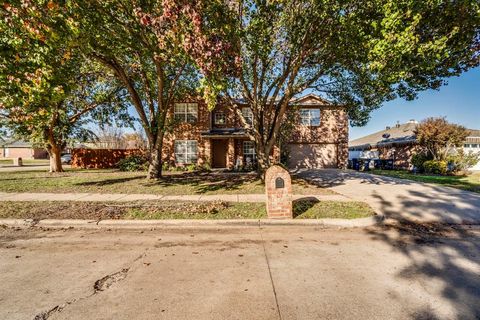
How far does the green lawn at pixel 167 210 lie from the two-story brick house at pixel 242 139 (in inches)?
507

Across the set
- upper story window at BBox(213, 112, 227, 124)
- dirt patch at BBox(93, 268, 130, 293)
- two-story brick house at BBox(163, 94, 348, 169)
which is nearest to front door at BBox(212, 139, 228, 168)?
two-story brick house at BBox(163, 94, 348, 169)

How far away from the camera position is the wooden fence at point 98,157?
23391 mm

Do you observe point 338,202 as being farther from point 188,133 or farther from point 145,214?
point 188,133

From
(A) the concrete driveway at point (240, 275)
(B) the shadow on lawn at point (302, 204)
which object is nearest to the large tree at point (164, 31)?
(B) the shadow on lawn at point (302, 204)

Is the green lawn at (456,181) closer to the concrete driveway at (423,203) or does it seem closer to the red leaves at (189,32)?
the concrete driveway at (423,203)

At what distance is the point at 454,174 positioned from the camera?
1739 centimetres

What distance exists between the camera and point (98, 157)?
23.5 meters

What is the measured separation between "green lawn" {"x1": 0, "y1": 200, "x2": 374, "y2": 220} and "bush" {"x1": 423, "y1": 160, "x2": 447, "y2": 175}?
15.2 metres

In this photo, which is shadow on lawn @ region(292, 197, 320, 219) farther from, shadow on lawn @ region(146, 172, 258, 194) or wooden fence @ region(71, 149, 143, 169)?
wooden fence @ region(71, 149, 143, 169)

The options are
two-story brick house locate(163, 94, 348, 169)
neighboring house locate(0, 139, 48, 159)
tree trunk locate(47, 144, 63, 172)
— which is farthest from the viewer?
neighboring house locate(0, 139, 48, 159)

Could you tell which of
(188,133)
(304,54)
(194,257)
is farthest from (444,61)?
(188,133)

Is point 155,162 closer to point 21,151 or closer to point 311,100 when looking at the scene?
point 311,100

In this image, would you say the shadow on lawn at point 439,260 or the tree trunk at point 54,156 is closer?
the shadow on lawn at point 439,260

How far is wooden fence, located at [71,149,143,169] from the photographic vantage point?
23391mm
